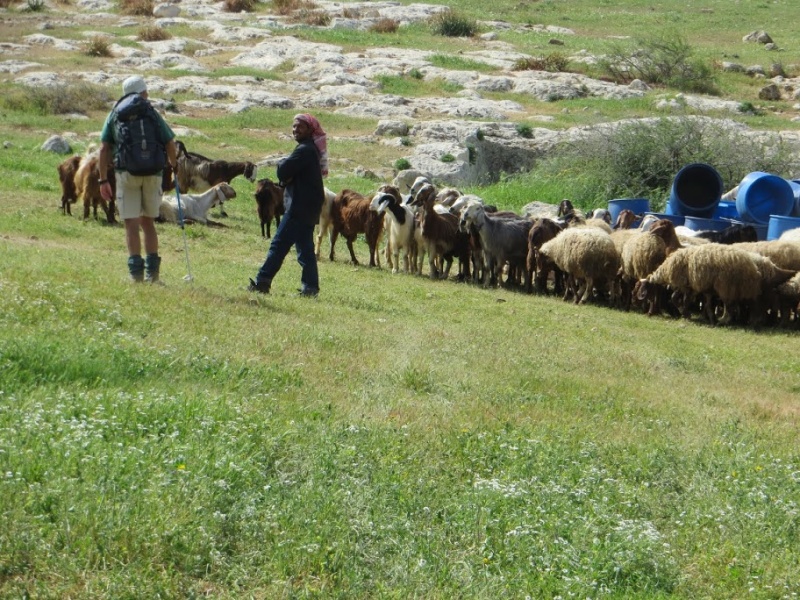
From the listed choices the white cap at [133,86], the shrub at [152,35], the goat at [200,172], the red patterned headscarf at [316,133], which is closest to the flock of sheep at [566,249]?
the goat at [200,172]

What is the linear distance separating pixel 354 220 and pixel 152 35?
31.6m

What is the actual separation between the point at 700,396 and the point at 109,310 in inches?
215

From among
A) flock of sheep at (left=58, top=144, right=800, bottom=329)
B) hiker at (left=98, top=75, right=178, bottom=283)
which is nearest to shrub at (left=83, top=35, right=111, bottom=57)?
flock of sheep at (left=58, top=144, right=800, bottom=329)

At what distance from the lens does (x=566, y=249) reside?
17.0 meters

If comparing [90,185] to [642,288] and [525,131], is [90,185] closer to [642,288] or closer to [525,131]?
[642,288]

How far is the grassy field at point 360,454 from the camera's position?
4.94 meters

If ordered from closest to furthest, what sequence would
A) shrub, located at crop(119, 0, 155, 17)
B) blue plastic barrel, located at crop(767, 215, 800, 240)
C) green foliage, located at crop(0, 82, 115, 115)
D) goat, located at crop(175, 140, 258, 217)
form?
blue plastic barrel, located at crop(767, 215, 800, 240), goat, located at crop(175, 140, 258, 217), green foliage, located at crop(0, 82, 115, 115), shrub, located at crop(119, 0, 155, 17)

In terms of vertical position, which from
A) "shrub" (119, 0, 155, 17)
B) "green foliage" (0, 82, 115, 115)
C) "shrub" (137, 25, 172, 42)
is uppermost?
"shrub" (119, 0, 155, 17)

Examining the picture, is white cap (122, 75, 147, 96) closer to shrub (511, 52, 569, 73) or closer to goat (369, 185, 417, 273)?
goat (369, 185, 417, 273)

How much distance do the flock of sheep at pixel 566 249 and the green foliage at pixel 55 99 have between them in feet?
38.0

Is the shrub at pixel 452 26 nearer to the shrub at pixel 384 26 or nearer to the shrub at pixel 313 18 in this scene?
the shrub at pixel 384 26

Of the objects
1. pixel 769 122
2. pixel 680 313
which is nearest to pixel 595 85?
pixel 769 122

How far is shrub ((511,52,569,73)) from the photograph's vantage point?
43688 mm

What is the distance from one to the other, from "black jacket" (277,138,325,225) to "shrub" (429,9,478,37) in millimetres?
41343
